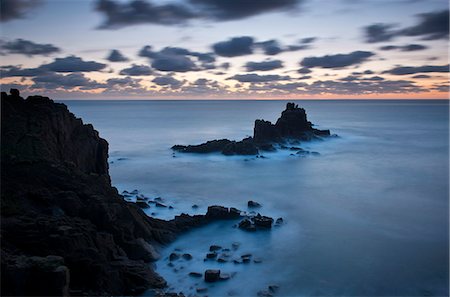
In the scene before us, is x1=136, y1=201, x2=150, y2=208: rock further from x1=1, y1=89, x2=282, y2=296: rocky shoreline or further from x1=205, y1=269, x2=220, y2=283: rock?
x1=205, y1=269, x2=220, y2=283: rock

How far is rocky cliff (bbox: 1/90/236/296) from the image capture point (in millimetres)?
13469

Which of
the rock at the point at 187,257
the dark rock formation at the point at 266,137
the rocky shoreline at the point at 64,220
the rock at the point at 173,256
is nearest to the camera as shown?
the rocky shoreline at the point at 64,220

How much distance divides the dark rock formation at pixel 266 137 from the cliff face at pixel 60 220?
3465 centimetres

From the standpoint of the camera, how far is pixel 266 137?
2736 inches

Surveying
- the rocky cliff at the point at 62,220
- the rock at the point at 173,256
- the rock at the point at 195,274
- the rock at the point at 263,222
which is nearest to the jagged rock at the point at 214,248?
the rock at the point at 173,256

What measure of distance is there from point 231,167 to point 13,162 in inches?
1331

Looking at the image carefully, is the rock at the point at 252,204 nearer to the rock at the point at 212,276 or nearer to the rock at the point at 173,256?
the rock at the point at 173,256

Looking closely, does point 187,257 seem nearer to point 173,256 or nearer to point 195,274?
point 173,256

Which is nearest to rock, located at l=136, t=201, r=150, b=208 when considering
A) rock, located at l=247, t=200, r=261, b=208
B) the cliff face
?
the cliff face

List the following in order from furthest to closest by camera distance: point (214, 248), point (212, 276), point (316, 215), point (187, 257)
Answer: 1. point (316, 215)
2. point (214, 248)
3. point (187, 257)
4. point (212, 276)

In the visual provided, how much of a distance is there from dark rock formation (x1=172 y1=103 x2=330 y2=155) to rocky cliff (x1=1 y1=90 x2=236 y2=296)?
33.5 metres

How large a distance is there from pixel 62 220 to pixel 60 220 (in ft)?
0.39

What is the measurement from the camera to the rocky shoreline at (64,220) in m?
13.6

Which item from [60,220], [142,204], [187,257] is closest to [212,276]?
[187,257]
